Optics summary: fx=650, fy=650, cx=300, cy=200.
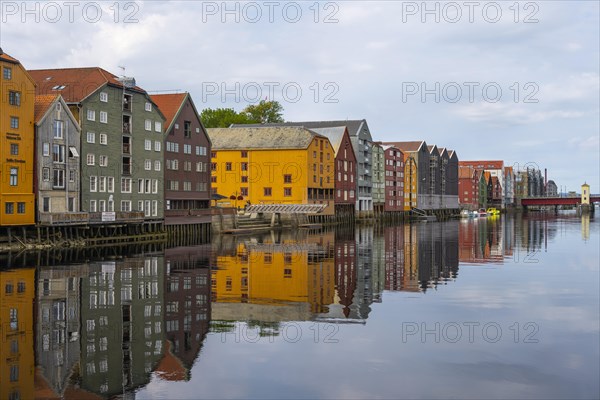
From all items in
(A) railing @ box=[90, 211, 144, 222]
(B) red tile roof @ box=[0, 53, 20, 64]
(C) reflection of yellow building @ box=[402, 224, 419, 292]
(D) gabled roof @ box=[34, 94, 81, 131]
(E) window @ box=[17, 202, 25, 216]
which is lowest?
(C) reflection of yellow building @ box=[402, 224, 419, 292]

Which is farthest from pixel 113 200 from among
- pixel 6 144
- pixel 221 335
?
pixel 221 335

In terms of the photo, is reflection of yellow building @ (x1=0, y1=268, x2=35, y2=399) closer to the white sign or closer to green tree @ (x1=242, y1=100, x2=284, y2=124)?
the white sign

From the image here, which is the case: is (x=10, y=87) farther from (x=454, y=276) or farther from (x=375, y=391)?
(x=375, y=391)

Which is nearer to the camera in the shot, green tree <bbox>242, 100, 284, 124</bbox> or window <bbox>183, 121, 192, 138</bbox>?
window <bbox>183, 121, 192, 138</bbox>

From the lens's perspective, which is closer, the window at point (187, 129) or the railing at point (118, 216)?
the railing at point (118, 216)

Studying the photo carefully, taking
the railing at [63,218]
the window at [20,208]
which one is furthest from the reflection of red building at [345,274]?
the window at [20,208]

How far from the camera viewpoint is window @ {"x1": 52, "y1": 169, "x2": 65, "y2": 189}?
205ft

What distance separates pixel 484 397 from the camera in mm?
16562

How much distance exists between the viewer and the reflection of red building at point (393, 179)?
525 feet

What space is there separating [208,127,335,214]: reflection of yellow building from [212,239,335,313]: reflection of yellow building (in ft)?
168

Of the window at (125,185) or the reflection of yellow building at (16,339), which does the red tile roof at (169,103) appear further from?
the reflection of yellow building at (16,339)

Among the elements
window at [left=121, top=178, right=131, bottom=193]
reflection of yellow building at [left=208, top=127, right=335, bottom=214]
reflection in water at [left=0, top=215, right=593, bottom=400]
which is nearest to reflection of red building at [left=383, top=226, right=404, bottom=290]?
reflection in water at [left=0, top=215, right=593, bottom=400]

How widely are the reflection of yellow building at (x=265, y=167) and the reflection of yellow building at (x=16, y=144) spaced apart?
5346cm

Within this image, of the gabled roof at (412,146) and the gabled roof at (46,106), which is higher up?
the gabled roof at (412,146)
